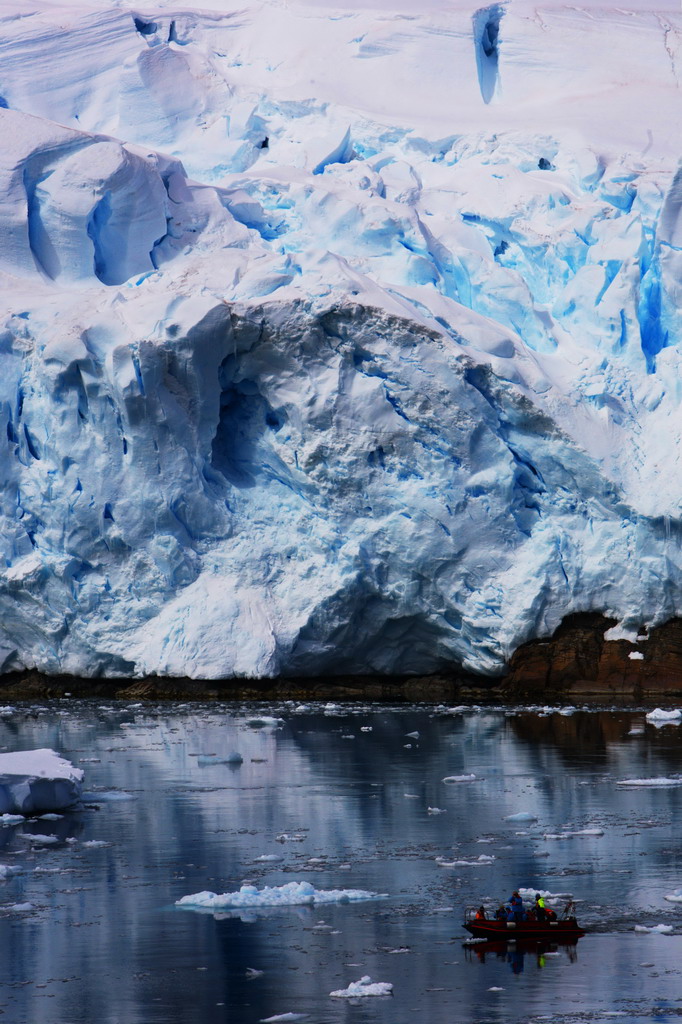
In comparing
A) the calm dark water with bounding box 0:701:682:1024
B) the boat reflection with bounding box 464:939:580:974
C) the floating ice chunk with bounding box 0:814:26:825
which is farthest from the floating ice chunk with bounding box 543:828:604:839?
the floating ice chunk with bounding box 0:814:26:825

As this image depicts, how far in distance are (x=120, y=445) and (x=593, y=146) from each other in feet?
27.3

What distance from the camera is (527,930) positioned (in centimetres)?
661

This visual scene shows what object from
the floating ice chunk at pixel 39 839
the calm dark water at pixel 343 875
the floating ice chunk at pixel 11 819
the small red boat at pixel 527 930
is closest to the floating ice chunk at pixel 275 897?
the calm dark water at pixel 343 875

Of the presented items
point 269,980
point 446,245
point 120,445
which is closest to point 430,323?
point 446,245

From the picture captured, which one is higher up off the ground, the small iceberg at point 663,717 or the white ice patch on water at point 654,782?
the white ice patch on water at point 654,782

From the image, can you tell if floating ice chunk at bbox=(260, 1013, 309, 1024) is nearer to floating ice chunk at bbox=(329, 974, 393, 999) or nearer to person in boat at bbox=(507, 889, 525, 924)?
floating ice chunk at bbox=(329, 974, 393, 999)

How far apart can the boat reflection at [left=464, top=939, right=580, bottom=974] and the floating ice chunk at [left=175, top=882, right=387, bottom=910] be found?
97cm

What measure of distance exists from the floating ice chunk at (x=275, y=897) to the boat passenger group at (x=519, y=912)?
0.83 m

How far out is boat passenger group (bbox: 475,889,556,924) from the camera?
21.8 feet

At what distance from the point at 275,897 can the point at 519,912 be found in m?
1.37

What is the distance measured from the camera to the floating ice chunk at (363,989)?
18.9 ft

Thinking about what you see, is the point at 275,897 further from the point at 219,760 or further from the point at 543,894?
the point at 219,760

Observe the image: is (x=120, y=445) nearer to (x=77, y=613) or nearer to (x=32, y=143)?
(x=77, y=613)

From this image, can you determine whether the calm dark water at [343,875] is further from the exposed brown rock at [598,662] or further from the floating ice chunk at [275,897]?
the exposed brown rock at [598,662]
